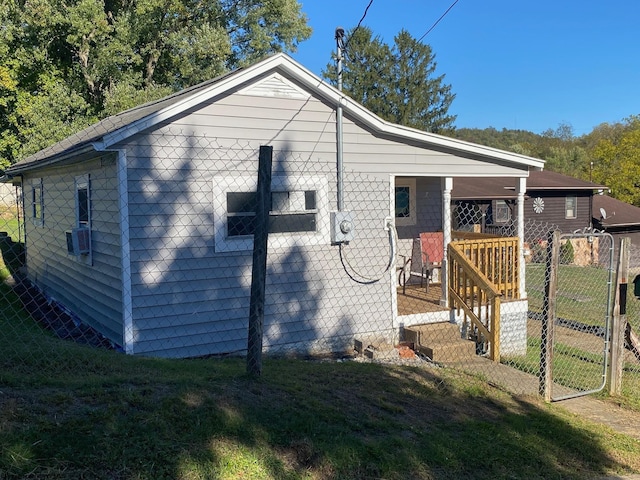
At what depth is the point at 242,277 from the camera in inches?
284

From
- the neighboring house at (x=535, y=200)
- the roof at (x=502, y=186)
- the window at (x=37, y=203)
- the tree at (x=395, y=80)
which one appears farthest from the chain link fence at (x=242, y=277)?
the tree at (x=395, y=80)

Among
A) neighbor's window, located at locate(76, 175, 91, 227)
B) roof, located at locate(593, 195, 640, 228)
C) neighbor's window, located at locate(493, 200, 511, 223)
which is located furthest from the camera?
roof, located at locate(593, 195, 640, 228)

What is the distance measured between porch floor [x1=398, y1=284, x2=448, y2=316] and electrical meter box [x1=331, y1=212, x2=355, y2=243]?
1.69 meters

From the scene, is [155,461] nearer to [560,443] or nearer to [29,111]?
[560,443]

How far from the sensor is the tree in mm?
43531

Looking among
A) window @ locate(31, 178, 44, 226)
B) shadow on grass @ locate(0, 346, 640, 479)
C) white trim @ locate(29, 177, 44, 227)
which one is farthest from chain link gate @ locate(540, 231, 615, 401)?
window @ locate(31, 178, 44, 226)

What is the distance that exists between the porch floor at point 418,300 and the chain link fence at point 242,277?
0.17 feet

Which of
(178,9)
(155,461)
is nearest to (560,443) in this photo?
(155,461)

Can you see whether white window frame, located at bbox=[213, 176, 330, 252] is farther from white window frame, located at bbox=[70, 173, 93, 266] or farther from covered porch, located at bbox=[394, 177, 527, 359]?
white window frame, located at bbox=[70, 173, 93, 266]

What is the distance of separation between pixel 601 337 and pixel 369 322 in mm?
5348

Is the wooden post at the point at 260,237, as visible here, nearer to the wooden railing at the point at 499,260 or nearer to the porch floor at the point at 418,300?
the porch floor at the point at 418,300

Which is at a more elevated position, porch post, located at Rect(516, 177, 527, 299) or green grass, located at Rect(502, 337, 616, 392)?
porch post, located at Rect(516, 177, 527, 299)

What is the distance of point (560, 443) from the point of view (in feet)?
14.0

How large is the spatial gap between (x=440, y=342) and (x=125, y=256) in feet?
14.4
